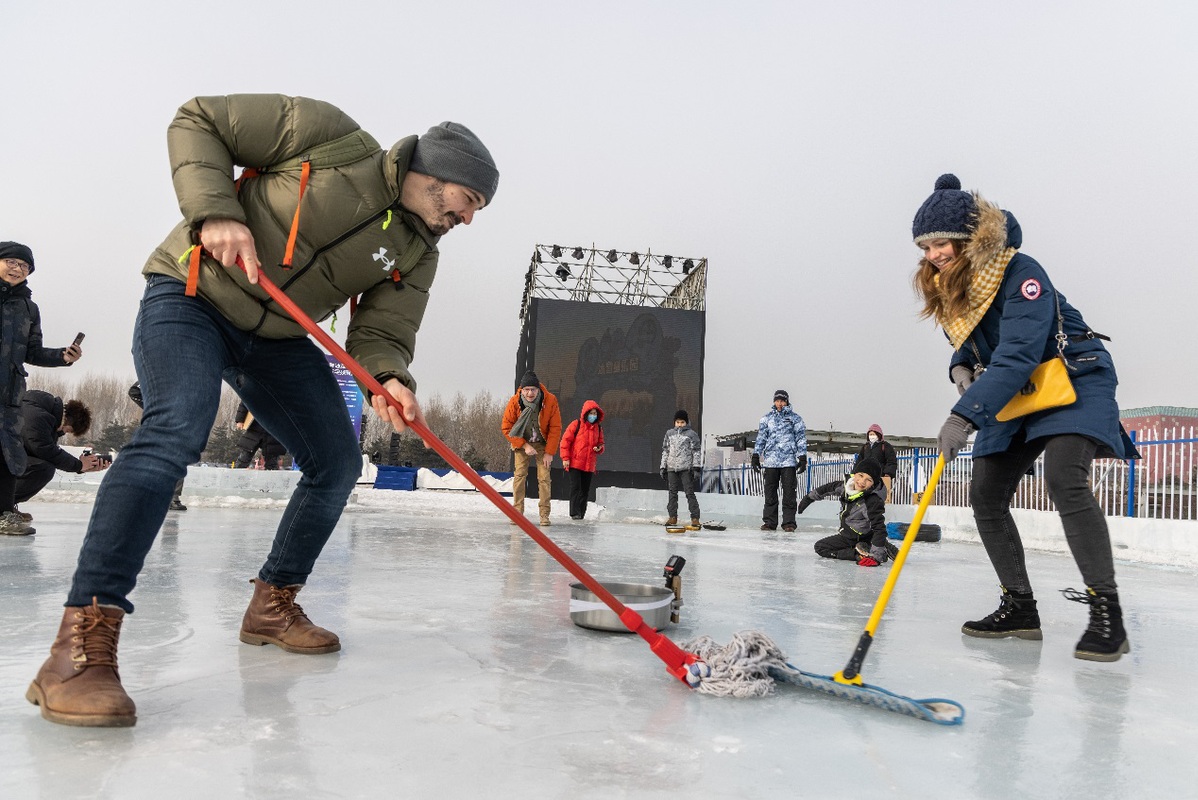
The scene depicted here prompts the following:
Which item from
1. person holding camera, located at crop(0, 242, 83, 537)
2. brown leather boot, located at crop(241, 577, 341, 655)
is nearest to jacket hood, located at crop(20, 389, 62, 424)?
person holding camera, located at crop(0, 242, 83, 537)

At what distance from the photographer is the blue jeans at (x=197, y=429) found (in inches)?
62.1

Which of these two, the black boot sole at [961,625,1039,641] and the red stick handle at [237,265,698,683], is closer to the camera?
the red stick handle at [237,265,698,683]

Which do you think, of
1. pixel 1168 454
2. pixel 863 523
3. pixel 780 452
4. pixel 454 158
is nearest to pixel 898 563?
pixel 454 158

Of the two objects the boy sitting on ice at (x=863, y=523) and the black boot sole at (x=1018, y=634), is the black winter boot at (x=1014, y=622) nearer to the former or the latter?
the black boot sole at (x=1018, y=634)

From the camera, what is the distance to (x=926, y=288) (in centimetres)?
282

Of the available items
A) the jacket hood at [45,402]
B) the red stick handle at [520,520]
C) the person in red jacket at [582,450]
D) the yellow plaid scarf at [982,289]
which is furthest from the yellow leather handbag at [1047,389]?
the person in red jacket at [582,450]

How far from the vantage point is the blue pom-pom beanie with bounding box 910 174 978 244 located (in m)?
2.63

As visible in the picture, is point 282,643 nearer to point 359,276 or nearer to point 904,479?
point 359,276

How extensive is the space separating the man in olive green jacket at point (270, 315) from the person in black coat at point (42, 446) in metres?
4.00

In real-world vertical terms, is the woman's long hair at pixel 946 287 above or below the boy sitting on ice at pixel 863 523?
above

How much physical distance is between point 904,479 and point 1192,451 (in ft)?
20.0

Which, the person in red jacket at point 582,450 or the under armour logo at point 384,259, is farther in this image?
the person in red jacket at point 582,450

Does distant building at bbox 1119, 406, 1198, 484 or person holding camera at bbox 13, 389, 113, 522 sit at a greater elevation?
distant building at bbox 1119, 406, 1198, 484

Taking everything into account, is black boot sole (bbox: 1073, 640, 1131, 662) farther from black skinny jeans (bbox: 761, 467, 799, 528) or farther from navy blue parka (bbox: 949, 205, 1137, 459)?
black skinny jeans (bbox: 761, 467, 799, 528)
